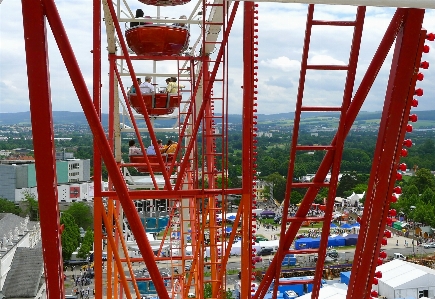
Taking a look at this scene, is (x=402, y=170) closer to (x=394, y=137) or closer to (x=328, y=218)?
(x=394, y=137)

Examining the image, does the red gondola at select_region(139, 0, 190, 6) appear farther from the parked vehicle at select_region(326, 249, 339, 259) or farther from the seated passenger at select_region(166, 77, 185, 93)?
the parked vehicle at select_region(326, 249, 339, 259)

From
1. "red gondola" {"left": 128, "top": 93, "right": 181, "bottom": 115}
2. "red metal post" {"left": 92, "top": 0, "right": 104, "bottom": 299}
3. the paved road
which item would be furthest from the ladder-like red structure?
the paved road

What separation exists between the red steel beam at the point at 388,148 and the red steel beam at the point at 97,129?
1606mm

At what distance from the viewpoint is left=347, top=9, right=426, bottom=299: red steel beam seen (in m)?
3.83

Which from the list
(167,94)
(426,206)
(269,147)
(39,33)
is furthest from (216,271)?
(269,147)

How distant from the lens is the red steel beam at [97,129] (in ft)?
11.8

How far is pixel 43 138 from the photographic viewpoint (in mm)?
3547

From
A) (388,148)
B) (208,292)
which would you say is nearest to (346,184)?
(208,292)

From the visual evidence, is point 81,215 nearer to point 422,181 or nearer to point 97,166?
point 422,181

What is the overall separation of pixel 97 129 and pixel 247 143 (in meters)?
2.58

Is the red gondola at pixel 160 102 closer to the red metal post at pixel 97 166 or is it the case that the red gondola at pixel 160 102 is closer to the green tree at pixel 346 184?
the red metal post at pixel 97 166

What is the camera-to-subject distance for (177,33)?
796 centimetres

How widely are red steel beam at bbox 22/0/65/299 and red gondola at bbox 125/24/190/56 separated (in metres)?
4.41

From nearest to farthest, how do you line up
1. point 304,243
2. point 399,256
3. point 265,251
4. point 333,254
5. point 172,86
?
point 172,86
point 304,243
point 399,256
point 333,254
point 265,251
